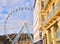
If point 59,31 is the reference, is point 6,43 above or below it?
below

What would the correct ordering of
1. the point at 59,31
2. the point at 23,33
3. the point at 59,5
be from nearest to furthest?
the point at 59,5 < the point at 59,31 < the point at 23,33

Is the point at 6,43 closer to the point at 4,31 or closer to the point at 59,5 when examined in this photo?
the point at 4,31

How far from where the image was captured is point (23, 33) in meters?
54.0

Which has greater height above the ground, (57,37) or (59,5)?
(59,5)

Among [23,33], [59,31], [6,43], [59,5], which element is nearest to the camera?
[59,5]

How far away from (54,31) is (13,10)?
27.6 metres

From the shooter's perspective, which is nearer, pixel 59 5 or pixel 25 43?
pixel 59 5

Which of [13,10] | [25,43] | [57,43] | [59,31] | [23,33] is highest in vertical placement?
[59,31]

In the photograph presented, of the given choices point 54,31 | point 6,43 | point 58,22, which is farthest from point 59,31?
point 6,43

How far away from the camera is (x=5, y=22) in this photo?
4253 centimetres

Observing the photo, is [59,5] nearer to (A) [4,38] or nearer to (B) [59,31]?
(B) [59,31]

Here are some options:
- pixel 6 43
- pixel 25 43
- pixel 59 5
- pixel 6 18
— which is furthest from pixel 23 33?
pixel 59 5

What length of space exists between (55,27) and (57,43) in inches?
64.0

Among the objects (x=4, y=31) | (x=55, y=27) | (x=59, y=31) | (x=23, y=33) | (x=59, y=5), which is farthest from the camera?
(x=23, y=33)
